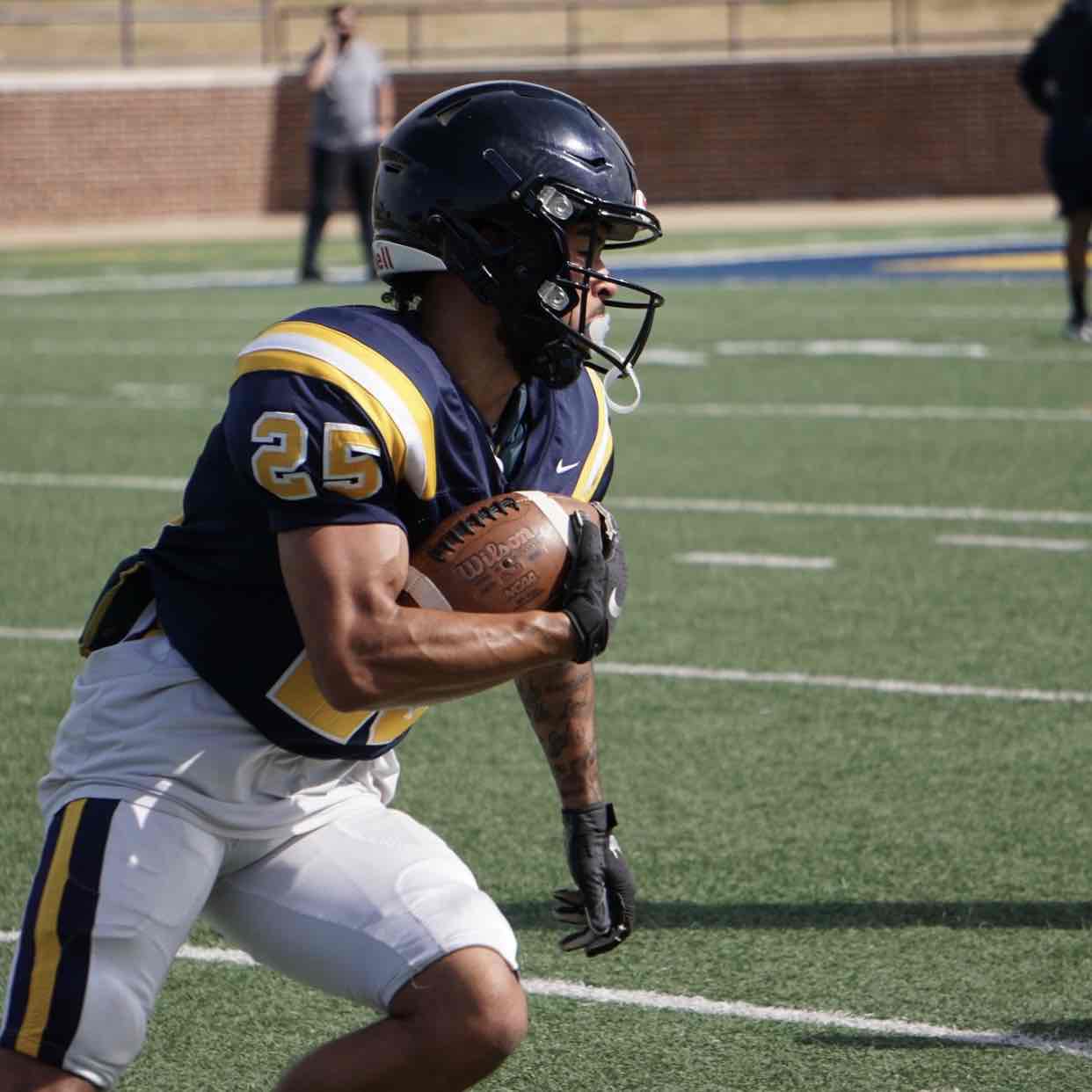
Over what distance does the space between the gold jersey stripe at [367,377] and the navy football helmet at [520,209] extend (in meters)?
0.26

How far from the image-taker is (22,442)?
10234mm

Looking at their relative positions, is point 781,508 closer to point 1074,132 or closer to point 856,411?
point 856,411

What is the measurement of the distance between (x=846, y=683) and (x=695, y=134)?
843 inches

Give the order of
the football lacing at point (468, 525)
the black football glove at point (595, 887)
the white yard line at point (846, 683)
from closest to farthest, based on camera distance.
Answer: the football lacing at point (468, 525)
the black football glove at point (595, 887)
the white yard line at point (846, 683)

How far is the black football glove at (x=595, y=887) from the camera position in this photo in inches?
126

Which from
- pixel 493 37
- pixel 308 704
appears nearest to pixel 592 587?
pixel 308 704

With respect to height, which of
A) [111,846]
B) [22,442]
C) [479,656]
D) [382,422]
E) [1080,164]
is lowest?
[22,442]

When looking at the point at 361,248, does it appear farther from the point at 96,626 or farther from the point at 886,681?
the point at 96,626

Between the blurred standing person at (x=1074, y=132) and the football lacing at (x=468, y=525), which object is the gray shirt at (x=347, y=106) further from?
the football lacing at (x=468, y=525)

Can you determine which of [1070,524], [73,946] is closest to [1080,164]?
[1070,524]

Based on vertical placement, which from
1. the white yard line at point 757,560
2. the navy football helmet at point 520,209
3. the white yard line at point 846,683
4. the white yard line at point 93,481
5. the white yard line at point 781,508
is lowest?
the white yard line at point 93,481

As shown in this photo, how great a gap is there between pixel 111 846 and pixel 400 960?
40cm

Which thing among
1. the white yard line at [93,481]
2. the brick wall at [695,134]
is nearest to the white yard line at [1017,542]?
the white yard line at [93,481]

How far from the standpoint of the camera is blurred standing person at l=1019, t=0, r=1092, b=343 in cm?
1191
